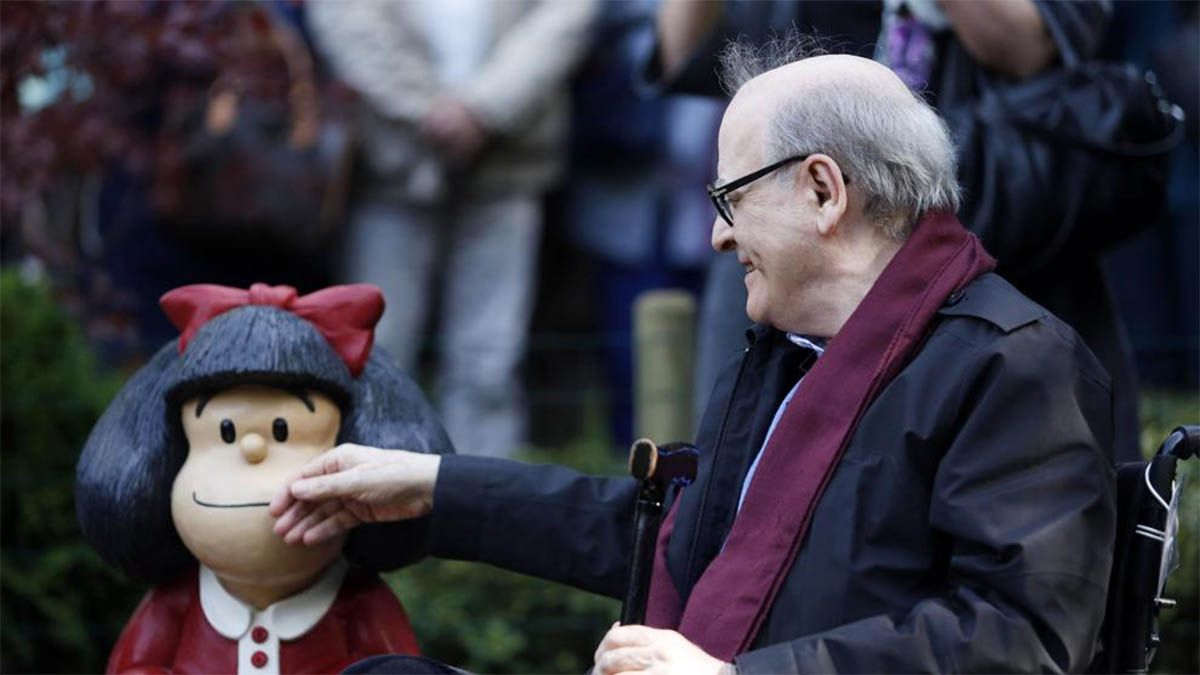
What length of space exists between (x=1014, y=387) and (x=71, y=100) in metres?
3.84

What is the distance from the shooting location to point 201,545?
329 centimetres

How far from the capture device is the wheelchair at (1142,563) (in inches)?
107

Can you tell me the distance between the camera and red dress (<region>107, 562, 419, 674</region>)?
3363mm

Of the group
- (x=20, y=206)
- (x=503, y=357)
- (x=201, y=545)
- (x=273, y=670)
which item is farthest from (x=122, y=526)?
(x=503, y=357)

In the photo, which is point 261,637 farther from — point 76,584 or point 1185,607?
point 1185,607

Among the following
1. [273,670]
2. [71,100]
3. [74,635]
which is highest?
[71,100]

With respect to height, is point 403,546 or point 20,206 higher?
point 20,206

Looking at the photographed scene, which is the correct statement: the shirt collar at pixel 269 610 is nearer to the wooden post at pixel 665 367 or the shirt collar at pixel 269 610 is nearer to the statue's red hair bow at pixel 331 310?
the statue's red hair bow at pixel 331 310

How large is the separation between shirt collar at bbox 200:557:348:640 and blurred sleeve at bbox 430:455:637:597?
0.87 ft

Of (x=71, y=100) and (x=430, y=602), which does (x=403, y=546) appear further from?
(x=71, y=100)

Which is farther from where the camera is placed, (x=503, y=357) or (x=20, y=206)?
(x=503, y=357)

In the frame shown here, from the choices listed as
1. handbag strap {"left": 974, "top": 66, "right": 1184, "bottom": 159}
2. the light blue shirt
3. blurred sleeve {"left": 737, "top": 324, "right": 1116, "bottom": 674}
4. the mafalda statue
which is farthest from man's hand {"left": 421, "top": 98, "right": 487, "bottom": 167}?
blurred sleeve {"left": 737, "top": 324, "right": 1116, "bottom": 674}

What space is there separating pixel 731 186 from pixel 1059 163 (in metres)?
1.17

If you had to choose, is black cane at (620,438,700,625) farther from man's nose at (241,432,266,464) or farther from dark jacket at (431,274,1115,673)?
man's nose at (241,432,266,464)
